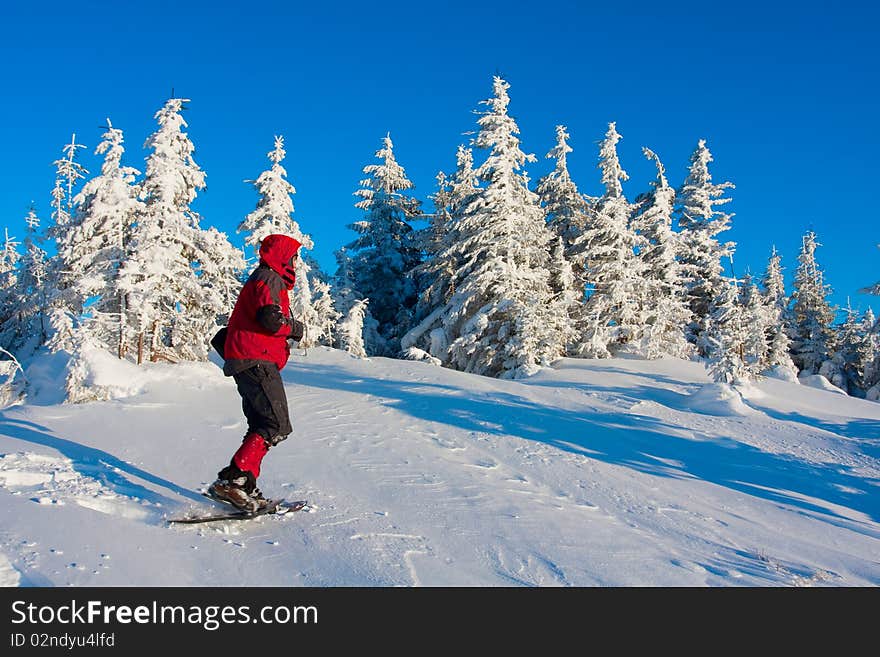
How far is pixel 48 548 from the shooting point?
3584mm

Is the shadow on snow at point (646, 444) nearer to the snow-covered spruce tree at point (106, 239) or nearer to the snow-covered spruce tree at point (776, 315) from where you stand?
the snow-covered spruce tree at point (106, 239)

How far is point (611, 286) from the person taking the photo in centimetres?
2606

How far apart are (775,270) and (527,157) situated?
3205 centimetres

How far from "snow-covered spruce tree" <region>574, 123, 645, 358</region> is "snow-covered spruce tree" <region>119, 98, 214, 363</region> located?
16166 millimetres

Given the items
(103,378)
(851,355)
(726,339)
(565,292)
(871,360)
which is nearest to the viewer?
(103,378)

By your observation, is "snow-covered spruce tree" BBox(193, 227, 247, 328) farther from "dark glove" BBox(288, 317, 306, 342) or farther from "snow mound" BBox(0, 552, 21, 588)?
"snow mound" BBox(0, 552, 21, 588)

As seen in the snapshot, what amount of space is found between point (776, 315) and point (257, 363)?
38.9m

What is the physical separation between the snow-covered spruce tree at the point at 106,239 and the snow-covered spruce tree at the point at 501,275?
12658 mm

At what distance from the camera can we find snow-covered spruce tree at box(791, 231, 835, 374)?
1689 inches

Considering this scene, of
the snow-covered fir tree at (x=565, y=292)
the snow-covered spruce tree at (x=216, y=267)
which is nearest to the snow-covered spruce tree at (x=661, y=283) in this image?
the snow-covered fir tree at (x=565, y=292)

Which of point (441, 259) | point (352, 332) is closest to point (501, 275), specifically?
point (441, 259)

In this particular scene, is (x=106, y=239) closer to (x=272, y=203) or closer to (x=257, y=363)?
(x=272, y=203)
